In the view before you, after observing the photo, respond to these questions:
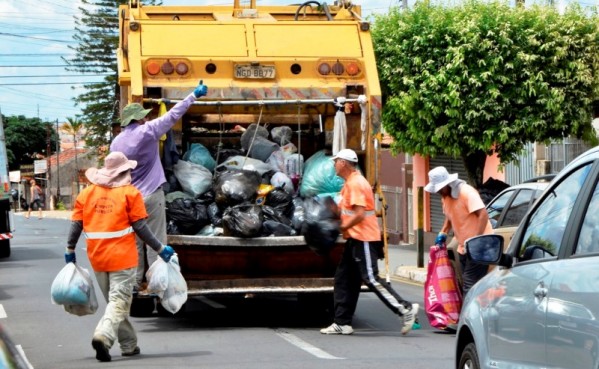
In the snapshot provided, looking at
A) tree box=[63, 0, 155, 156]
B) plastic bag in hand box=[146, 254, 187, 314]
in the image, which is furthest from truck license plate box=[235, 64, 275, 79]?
tree box=[63, 0, 155, 156]

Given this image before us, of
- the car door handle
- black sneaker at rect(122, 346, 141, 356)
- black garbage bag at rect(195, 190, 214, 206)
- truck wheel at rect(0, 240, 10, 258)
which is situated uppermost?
black garbage bag at rect(195, 190, 214, 206)

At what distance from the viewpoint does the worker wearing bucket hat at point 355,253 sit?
11508 mm

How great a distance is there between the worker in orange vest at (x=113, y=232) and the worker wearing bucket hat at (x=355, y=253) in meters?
2.13

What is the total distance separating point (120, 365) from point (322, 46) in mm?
4463

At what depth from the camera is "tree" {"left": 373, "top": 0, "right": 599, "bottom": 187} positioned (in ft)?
65.6

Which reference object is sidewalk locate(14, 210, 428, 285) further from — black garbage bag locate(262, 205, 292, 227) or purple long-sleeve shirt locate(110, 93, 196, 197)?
purple long-sleeve shirt locate(110, 93, 196, 197)

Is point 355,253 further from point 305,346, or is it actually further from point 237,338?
point 237,338

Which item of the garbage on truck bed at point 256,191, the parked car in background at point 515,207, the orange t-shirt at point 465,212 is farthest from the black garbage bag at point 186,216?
the parked car in background at point 515,207

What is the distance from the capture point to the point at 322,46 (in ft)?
41.9

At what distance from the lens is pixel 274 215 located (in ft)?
40.1

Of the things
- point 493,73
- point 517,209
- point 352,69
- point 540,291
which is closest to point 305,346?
point 352,69

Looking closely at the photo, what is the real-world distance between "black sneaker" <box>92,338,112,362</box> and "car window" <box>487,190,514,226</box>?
605 centimetres

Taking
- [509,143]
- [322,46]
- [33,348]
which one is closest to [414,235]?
[509,143]

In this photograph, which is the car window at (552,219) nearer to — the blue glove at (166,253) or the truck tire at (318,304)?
the blue glove at (166,253)
